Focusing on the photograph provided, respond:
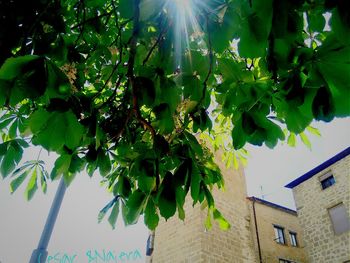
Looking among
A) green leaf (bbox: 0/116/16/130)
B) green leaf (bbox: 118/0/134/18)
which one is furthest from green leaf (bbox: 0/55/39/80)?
green leaf (bbox: 0/116/16/130)

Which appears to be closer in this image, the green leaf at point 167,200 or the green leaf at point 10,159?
the green leaf at point 167,200

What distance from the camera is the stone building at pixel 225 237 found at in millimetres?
11789

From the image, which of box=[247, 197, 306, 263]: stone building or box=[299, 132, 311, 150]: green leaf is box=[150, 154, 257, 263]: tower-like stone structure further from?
box=[299, 132, 311, 150]: green leaf

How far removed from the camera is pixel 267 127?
1.23 m

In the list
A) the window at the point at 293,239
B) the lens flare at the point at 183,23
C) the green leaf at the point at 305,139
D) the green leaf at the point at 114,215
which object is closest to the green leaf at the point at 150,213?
the green leaf at the point at 114,215

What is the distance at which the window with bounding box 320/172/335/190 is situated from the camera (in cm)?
1534

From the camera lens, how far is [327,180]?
1569cm

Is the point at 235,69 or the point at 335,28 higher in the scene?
the point at 235,69

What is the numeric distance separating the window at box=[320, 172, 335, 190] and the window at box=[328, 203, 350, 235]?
124 cm

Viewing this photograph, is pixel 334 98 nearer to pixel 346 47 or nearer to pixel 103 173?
pixel 346 47

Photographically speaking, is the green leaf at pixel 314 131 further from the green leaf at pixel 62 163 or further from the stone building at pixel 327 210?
the stone building at pixel 327 210

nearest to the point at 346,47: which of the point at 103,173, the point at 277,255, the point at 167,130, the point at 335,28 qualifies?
the point at 335,28

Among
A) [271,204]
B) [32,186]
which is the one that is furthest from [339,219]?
[32,186]

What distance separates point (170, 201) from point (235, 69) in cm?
59
